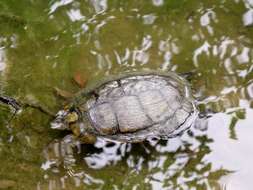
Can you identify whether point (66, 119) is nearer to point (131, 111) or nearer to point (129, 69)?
point (131, 111)

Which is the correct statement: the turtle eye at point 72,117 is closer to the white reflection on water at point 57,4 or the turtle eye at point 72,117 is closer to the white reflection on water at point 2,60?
the white reflection on water at point 2,60

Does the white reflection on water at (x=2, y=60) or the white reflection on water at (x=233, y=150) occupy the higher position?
the white reflection on water at (x=2, y=60)

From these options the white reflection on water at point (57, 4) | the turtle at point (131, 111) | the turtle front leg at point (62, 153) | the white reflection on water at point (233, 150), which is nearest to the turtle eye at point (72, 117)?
the turtle at point (131, 111)

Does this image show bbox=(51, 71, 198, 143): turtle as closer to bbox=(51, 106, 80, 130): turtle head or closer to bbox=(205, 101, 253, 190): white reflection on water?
bbox=(51, 106, 80, 130): turtle head

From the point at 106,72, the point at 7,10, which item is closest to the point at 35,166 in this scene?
the point at 106,72

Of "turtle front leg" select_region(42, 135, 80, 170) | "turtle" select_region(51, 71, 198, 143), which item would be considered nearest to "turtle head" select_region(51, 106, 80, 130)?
"turtle" select_region(51, 71, 198, 143)

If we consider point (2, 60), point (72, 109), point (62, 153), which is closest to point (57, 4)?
point (2, 60)

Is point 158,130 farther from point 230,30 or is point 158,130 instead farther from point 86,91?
point 230,30

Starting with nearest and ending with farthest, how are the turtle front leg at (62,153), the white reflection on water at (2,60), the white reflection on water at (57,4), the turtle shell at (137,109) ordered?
the turtle shell at (137,109), the turtle front leg at (62,153), the white reflection on water at (2,60), the white reflection on water at (57,4)
